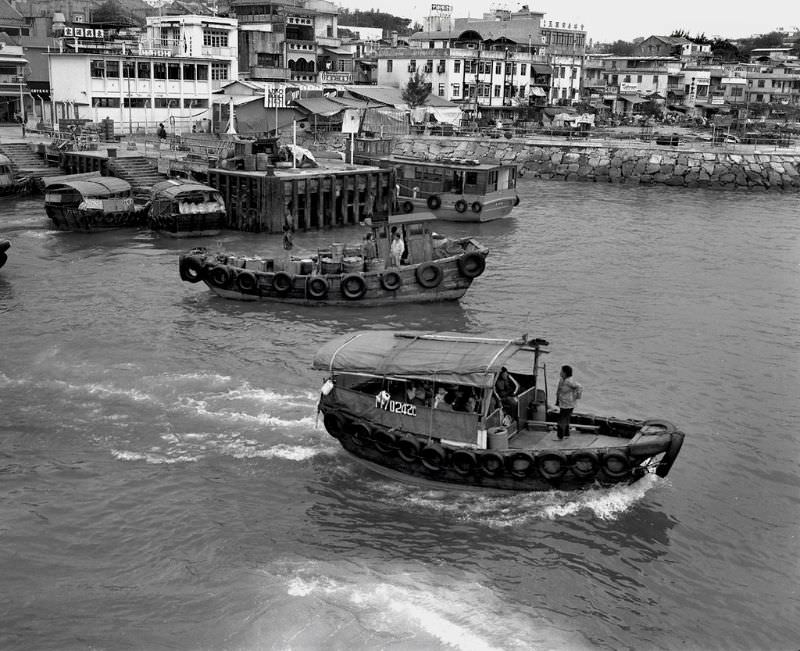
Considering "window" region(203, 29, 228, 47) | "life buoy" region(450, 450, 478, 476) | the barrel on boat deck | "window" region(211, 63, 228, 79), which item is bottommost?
"life buoy" region(450, 450, 478, 476)

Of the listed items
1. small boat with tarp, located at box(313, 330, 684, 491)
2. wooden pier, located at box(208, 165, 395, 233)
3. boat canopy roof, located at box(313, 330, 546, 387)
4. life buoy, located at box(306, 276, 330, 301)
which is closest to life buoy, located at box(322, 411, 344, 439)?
small boat with tarp, located at box(313, 330, 684, 491)

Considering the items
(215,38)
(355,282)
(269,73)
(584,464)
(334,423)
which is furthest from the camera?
(269,73)

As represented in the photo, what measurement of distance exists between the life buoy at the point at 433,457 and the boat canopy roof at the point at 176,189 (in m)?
27.1

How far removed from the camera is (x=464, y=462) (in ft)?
55.5

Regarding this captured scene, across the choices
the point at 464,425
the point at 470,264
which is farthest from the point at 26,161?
the point at 464,425

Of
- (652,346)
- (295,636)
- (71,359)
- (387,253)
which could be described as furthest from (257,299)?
(295,636)

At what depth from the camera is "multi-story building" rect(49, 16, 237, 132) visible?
2457 inches

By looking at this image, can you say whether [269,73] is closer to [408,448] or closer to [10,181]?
[10,181]

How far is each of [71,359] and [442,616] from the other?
1440 centimetres

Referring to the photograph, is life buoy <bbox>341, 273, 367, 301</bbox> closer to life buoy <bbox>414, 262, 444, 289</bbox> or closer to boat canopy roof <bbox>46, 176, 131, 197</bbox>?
life buoy <bbox>414, 262, 444, 289</bbox>

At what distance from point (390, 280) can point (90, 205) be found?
18549 mm

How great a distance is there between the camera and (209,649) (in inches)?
509

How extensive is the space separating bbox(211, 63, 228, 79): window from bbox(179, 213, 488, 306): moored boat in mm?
45095

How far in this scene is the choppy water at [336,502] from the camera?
44.7 ft
